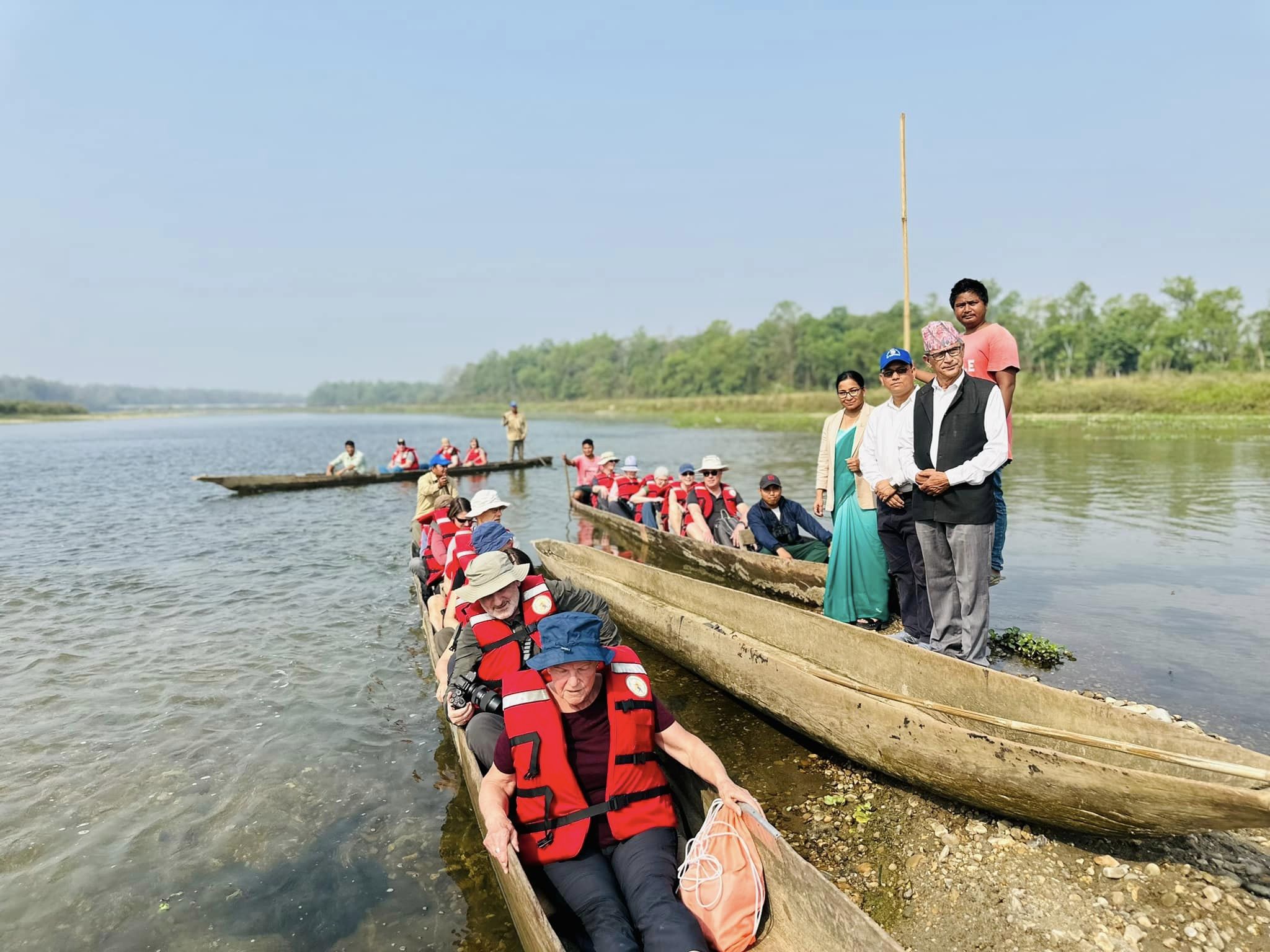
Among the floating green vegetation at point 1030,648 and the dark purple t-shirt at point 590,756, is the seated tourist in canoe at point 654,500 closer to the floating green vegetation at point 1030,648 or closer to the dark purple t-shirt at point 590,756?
the floating green vegetation at point 1030,648

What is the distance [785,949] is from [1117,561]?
9.44 m

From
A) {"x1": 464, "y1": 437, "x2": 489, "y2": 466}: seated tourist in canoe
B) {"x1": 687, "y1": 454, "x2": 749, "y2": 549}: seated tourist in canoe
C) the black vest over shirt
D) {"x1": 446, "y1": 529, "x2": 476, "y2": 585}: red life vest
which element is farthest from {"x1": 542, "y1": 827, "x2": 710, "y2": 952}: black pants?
{"x1": 464, "y1": 437, "x2": 489, "y2": 466}: seated tourist in canoe

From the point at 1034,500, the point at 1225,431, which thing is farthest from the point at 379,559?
the point at 1225,431

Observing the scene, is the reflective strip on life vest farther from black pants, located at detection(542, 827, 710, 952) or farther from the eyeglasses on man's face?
the eyeglasses on man's face

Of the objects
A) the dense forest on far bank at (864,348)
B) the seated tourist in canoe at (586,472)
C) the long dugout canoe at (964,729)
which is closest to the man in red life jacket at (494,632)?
the long dugout canoe at (964,729)

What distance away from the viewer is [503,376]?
173875 millimetres

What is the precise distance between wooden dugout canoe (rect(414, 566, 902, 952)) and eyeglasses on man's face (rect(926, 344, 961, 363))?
125 inches

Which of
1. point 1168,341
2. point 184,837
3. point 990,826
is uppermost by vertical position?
point 1168,341

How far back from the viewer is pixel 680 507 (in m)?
10.7

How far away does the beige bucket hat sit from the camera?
4.26m

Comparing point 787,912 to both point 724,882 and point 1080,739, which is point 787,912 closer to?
point 724,882

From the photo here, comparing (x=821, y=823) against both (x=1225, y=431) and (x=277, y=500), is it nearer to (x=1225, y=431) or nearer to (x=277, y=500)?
(x=277, y=500)

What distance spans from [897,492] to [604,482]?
9.88 meters

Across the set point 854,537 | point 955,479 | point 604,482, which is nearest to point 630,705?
point 955,479
